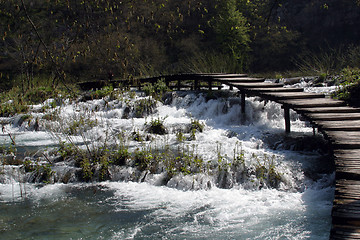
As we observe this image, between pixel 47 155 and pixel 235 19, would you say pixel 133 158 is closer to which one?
pixel 47 155

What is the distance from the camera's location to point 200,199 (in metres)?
5.09

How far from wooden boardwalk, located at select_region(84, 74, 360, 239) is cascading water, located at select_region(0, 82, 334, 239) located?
73 cm

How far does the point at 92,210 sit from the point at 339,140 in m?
3.30

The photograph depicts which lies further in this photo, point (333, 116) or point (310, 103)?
point (310, 103)

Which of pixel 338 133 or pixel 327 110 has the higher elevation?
pixel 327 110

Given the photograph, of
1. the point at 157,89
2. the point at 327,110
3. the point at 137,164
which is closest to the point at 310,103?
the point at 327,110

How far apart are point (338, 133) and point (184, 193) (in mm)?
2311

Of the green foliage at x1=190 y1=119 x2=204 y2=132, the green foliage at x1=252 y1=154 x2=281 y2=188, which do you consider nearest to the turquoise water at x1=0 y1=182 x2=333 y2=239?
the green foliage at x1=252 y1=154 x2=281 y2=188

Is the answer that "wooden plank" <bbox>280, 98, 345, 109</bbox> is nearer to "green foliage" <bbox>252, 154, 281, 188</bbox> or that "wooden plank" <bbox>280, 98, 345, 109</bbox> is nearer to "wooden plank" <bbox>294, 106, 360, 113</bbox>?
"wooden plank" <bbox>294, 106, 360, 113</bbox>

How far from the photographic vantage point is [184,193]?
534cm

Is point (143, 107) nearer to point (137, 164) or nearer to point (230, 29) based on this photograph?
point (137, 164)

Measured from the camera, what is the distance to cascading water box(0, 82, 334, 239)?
4242 mm

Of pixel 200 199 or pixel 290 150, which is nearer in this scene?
pixel 200 199

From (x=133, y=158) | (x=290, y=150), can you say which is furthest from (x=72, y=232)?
(x=290, y=150)
